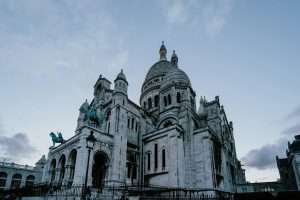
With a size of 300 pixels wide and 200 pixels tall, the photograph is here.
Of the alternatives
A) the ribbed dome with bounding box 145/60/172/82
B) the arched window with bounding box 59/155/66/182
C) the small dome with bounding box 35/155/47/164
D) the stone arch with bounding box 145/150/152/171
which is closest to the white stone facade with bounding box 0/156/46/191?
the small dome with bounding box 35/155/47/164

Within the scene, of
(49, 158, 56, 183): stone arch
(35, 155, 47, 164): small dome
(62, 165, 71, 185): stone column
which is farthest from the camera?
(35, 155, 47, 164): small dome

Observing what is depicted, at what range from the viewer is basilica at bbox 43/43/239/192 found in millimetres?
23062

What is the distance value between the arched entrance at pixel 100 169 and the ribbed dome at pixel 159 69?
25.2 metres

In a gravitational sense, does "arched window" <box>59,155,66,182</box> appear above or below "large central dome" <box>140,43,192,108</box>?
below

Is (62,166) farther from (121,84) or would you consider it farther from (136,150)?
(121,84)

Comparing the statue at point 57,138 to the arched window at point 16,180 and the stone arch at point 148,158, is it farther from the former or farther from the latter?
the arched window at point 16,180

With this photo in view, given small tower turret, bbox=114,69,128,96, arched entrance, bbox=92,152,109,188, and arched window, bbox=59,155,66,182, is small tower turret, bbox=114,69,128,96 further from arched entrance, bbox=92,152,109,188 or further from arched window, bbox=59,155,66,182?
arched window, bbox=59,155,66,182

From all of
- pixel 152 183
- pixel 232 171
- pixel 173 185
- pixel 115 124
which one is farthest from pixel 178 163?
pixel 232 171

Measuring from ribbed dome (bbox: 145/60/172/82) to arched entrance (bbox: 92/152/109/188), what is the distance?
25.2m

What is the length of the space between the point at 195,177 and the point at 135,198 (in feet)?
34.9

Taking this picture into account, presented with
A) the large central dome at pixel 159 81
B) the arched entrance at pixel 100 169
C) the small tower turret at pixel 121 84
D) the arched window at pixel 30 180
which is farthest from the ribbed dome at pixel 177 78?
the arched window at pixel 30 180

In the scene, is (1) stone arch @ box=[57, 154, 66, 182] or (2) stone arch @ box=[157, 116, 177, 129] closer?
(1) stone arch @ box=[57, 154, 66, 182]

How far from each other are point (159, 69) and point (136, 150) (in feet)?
76.0

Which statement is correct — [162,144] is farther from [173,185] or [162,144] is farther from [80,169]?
[80,169]
